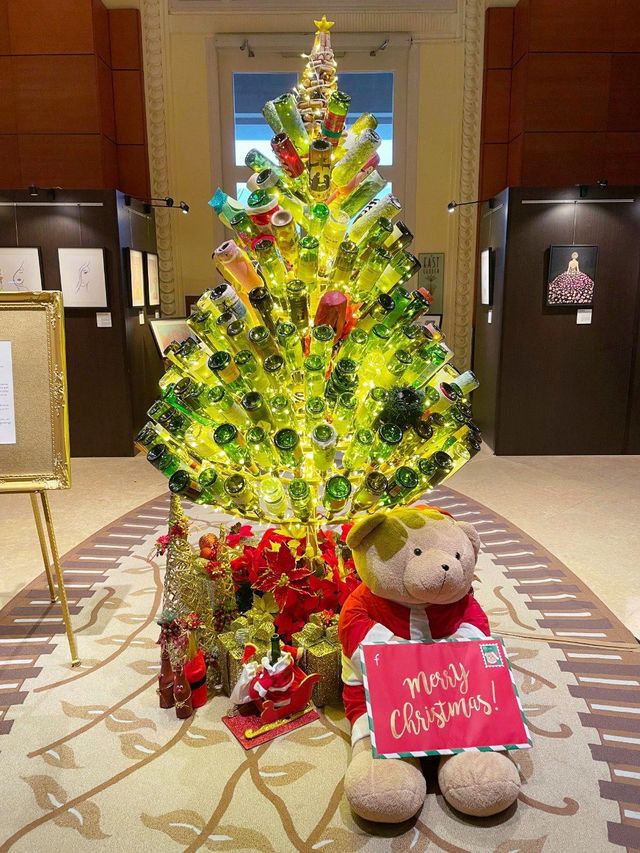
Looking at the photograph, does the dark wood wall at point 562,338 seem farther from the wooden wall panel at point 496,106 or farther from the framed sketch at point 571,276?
the wooden wall panel at point 496,106

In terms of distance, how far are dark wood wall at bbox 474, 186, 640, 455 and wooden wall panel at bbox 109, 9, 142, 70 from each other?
3.46m

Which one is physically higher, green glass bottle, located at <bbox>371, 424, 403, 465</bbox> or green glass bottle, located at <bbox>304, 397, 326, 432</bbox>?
green glass bottle, located at <bbox>304, 397, 326, 432</bbox>

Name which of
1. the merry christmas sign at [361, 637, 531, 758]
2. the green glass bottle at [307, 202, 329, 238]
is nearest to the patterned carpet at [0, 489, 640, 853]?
the merry christmas sign at [361, 637, 531, 758]

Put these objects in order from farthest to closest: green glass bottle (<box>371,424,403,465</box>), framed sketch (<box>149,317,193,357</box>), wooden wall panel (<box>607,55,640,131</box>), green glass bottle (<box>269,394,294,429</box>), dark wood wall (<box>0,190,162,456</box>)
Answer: wooden wall panel (<box>607,55,640,131</box>) → framed sketch (<box>149,317,193,357</box>) → dark wood wall (<box>0,190,162,456</box>) → green glass bottle (<box>269,394,294,429</box>) → green glass bottle (<box>371,424,403,465</box>)

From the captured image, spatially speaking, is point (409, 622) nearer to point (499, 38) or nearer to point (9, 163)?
point (9, 163)

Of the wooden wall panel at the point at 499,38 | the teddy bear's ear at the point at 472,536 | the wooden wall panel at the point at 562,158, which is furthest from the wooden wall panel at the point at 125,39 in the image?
the teddy bear's ear at the point at 472,536

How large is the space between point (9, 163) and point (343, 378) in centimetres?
497

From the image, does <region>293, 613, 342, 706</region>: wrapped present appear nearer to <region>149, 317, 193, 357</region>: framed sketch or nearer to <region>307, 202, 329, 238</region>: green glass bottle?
<region>307, 202, 329, 238</region>: green glass bottle

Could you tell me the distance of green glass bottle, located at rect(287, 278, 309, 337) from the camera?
189 centimetres

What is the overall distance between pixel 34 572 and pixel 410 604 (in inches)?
83.1

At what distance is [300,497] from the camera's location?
74.6 inches

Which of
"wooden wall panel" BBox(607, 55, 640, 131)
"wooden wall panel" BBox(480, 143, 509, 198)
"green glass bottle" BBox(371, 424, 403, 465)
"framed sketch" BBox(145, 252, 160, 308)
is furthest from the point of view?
"wooden wall panel" BBox(480, 143, 509, 198)

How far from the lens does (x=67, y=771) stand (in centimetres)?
Result: 173

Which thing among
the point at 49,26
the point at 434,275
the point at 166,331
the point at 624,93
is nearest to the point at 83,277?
the point at 166,331
